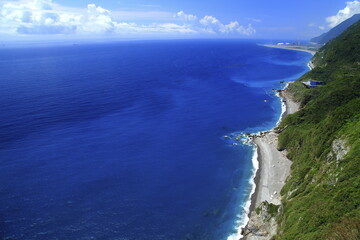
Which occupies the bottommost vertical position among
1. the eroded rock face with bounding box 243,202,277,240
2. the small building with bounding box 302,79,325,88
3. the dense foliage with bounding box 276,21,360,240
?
the eroded rock face with bounding box 243,202,277,240

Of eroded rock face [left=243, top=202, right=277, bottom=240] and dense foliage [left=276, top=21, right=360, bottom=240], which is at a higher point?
dense foliage [left=276, top=21, right=360, bottom=240]

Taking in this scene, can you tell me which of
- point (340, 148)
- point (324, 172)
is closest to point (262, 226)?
point (324, 172)

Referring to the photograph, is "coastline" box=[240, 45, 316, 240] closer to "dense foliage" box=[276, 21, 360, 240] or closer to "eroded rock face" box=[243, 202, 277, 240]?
"eroded rock face" box=[243, 202, 277, 240]

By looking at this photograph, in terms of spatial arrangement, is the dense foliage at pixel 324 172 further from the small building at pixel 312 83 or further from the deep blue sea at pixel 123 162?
the small building at pixel 312 83

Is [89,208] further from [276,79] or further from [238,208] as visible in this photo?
[276,79]

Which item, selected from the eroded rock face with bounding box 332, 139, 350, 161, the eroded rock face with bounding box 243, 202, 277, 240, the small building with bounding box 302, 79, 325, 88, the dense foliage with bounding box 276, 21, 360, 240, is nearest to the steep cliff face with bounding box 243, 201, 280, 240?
the eroded rock face with bounding box 243, 202, 277, 240

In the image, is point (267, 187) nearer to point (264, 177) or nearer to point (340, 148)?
point (264, 177)

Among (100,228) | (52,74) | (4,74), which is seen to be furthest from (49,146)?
(4,74)
